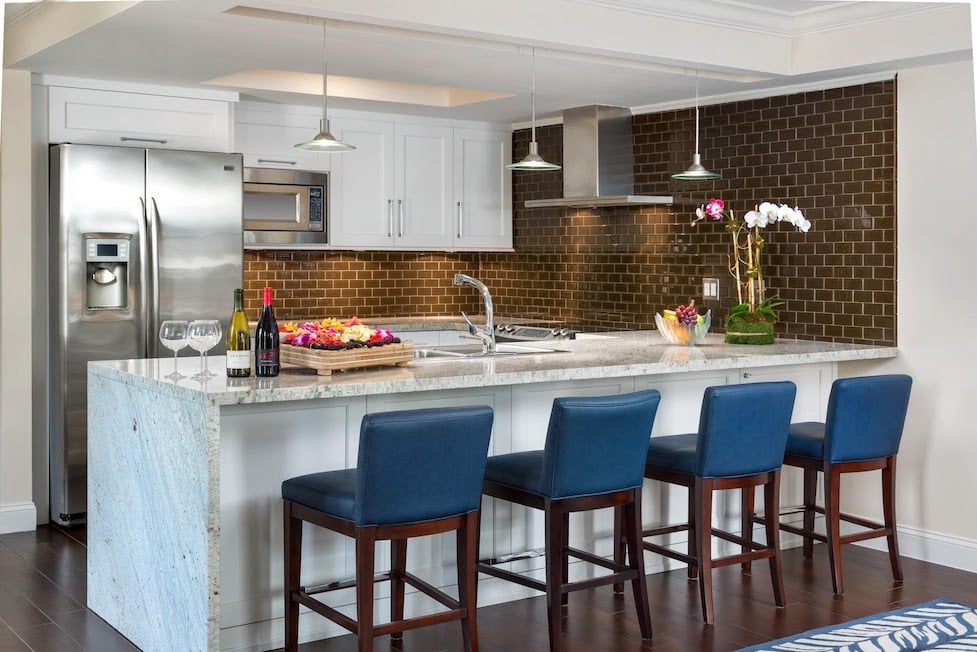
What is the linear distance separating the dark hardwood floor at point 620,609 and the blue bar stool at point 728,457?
0.51 ft

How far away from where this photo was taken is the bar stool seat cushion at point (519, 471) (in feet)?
11.9

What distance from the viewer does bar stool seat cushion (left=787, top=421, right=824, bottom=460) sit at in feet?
14.7

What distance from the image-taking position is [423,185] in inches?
277

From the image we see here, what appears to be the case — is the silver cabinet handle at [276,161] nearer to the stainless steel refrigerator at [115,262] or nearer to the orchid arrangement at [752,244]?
the stainless steel refrigerator at [115,262]

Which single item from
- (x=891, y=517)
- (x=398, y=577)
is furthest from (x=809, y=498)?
(x=398, y=577)

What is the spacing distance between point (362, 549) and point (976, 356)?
313 cm

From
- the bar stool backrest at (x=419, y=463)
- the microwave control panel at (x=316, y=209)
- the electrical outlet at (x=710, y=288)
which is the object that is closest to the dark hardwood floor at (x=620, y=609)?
the bar stool backrest at (x=419, y=463)

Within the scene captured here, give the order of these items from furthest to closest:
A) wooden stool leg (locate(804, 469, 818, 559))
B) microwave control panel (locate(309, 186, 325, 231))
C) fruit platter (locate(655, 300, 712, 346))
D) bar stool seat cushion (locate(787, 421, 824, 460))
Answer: microwave control panel (locate(309, 186, 325, 231)) < fruit platter (locate(655, 300, 712, 346)) < wooden stool leg (locate(804, 469, 818, 559)) < bar stool seat cushion (locate(787, 421, 824, 460))

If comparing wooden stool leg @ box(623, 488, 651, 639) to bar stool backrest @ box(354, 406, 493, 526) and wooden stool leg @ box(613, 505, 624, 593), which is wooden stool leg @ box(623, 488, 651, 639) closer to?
wooden stool leg @ box(613, 505, 624, 593)

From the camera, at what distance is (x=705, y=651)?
3.73 meters

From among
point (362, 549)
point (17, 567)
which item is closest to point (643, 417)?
point (362, 549)

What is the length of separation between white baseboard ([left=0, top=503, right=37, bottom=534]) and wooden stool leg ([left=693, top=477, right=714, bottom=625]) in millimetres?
3318

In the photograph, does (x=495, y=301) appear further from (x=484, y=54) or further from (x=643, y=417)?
(x=643, y=417)

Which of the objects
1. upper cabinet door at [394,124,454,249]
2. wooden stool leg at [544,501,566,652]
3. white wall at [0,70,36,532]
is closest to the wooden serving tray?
wooden stool leg at [544,501,566,652]
